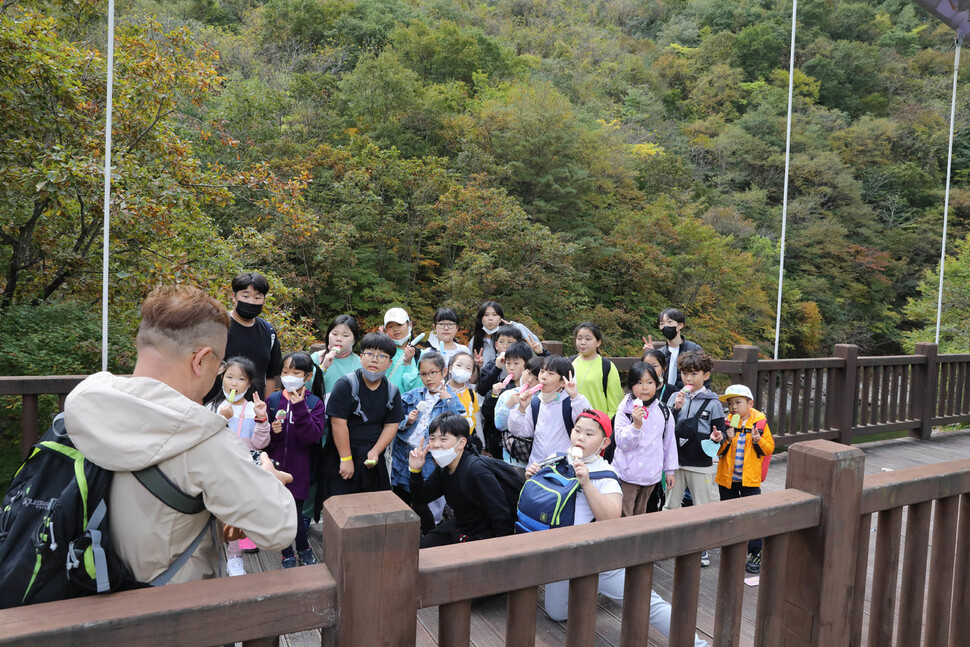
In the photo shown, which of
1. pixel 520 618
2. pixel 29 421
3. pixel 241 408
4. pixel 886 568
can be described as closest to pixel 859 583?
pixel 886 568

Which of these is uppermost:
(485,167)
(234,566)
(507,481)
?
(485,167)

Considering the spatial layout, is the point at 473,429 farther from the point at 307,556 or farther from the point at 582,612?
the point at 582,612

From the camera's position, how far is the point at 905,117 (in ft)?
82.8

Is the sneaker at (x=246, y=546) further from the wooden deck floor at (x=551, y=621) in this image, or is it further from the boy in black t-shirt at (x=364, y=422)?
the boy in black t-shirt at (x=364, y=422)

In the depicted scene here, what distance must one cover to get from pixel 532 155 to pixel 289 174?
19.6ft

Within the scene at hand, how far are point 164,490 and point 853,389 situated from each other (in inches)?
265

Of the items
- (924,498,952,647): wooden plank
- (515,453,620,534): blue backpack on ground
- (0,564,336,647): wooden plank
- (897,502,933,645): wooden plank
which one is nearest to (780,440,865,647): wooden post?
(897,502,933,645): wooden plank

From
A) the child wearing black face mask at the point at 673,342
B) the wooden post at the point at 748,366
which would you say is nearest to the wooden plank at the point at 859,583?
the child wearing black face mask at the point at 673,342

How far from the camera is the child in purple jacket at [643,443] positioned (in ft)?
11.3

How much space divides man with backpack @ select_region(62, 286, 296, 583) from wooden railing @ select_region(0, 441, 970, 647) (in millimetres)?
145

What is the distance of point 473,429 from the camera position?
12.3ft

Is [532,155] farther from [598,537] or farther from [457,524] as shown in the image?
[598,537]

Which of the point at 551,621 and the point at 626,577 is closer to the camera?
the point at 626,577

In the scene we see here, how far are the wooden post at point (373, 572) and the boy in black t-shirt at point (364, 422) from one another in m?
2.15
